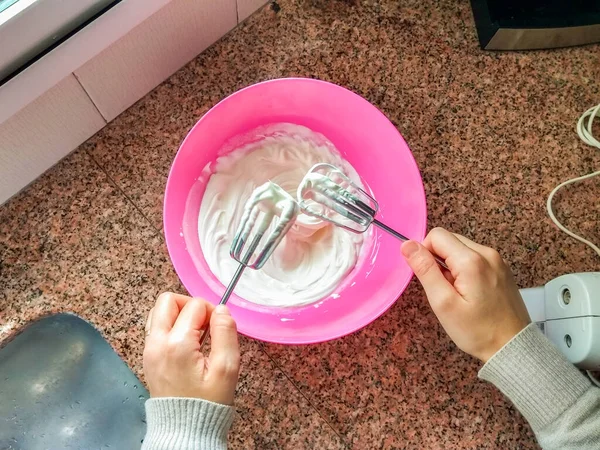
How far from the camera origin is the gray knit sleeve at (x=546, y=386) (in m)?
0.67

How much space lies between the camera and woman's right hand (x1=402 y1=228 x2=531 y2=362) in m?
0.66

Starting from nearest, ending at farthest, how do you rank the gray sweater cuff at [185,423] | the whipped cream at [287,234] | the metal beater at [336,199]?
the gray sweater cuff at [185,423] < the metal beater at [336,199] < the whipped cream at [287,234]

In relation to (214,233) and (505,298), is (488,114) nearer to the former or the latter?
(505,298)

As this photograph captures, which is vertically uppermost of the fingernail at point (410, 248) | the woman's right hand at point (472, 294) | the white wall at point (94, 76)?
the white wall at point (94, 76)

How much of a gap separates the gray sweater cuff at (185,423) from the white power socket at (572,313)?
0.46m

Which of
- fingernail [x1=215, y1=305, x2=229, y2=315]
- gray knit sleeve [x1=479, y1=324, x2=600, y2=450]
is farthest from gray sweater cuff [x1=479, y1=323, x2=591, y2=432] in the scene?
fingernail [x1=215, y1=305, x2=229, y2=315]

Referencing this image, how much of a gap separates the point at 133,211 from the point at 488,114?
60 cm

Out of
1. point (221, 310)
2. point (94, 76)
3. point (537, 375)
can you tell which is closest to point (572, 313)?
point (537, 375)

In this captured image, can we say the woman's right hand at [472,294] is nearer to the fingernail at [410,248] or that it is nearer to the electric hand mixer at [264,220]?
the fingernail at [410,248]

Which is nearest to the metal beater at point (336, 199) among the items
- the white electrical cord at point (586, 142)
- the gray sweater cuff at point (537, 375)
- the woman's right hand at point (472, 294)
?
the woman's right hand at point (472, 294)

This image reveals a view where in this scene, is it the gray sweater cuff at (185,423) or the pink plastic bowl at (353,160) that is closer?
the gray sweater cuff at (185,423)

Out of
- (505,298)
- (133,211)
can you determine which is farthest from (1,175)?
(505,298)

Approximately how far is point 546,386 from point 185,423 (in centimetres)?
44

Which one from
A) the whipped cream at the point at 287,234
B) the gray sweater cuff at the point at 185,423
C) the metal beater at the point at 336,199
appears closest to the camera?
the gray sweater cuff at the point at 185,423
